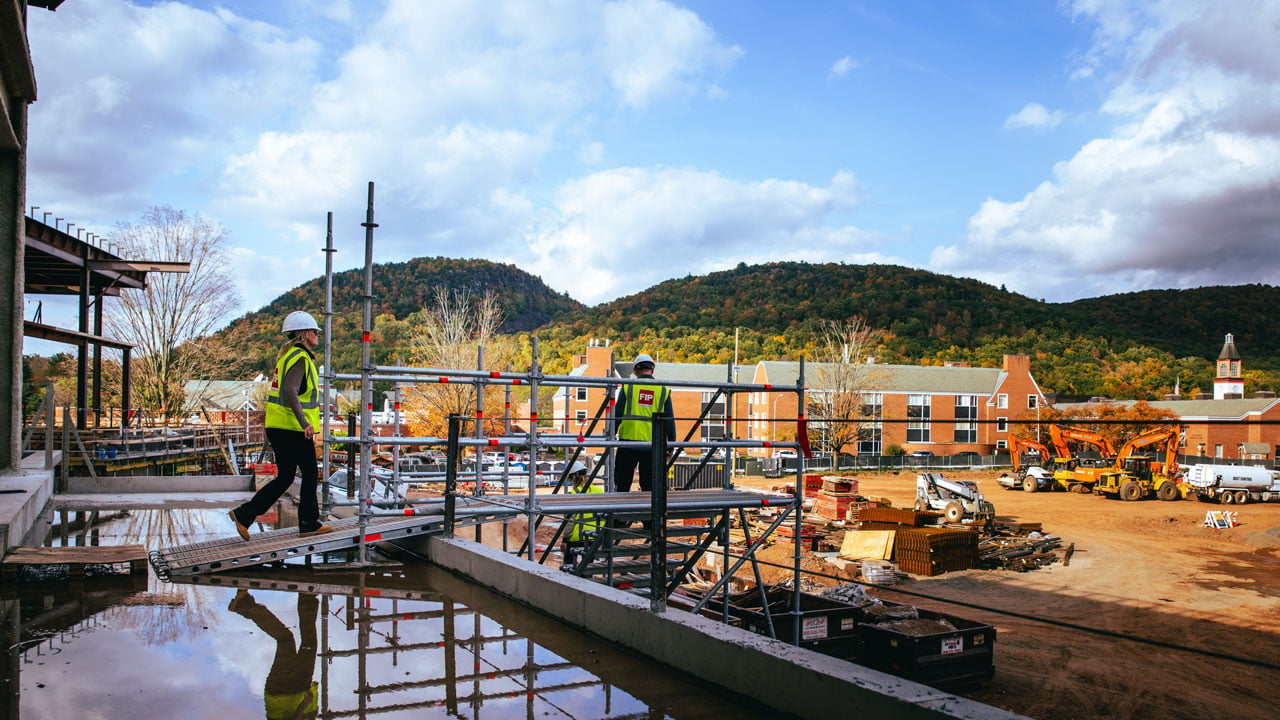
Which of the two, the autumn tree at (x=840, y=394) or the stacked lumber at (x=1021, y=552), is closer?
the stacked lumber at (x=1021, y=552)

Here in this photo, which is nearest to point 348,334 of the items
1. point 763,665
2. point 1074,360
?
point 763,665

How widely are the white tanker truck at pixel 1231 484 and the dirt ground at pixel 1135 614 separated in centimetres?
333

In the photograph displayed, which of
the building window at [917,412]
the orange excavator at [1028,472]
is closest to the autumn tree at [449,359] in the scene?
the orange excavator at [1028,472]

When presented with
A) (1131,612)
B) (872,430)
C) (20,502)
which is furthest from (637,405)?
(872,430)

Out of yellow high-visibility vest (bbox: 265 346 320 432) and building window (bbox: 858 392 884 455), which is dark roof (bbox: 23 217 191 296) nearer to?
yellow high-visibility vest (bbox: 265 346 320 432)

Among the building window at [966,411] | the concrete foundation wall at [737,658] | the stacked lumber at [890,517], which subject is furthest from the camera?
the building window at [966,411]

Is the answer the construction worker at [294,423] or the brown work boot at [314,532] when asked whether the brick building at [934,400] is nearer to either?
the brown work boot at [314,532]

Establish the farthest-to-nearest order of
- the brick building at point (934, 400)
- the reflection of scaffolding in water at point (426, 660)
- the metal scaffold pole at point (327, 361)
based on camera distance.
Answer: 1. the brick building at point (934, 400)
2. the metal scaffold pole at point (327, 361)
3. the reflection of scaffolding in water at point (426, 660)

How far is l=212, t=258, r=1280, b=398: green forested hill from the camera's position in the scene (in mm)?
89875

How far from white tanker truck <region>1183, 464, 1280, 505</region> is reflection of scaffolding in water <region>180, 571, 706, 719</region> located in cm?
4060

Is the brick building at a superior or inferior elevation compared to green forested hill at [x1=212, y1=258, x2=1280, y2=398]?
inferior

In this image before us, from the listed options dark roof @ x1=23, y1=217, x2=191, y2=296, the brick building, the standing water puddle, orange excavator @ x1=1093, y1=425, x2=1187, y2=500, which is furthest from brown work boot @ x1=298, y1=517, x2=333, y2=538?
the brick building

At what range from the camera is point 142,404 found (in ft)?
117

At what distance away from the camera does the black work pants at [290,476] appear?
7.00 meters
